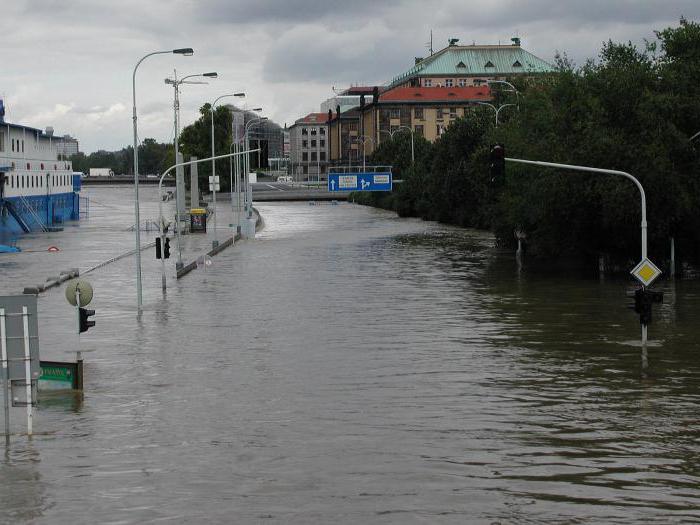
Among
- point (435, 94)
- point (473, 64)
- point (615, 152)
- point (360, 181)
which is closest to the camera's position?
point (615, 152)

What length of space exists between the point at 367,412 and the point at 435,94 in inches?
6162

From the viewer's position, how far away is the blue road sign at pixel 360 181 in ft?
384

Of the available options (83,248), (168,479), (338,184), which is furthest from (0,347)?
(338,184)

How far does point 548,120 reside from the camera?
52.5 meters

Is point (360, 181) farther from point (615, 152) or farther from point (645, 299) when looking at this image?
point (645, 299)

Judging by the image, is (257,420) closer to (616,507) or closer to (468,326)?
(616,507)

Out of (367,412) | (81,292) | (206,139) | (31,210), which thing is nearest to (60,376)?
(81,292)

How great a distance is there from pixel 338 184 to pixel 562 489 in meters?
102

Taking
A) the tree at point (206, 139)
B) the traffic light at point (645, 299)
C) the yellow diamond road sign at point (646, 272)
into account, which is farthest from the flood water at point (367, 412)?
the tree at point (206, 139)

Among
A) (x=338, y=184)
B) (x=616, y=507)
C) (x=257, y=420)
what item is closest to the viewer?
(x=616, y=507)

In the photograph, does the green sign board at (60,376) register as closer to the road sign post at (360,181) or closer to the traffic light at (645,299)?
the traffic light at (645,299)

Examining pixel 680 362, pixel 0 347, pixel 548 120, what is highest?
pixel 548 120

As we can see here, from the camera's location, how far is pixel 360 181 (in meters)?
118

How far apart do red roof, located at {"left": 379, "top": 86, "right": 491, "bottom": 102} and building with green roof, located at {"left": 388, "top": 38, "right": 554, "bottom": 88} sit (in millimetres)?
5932
